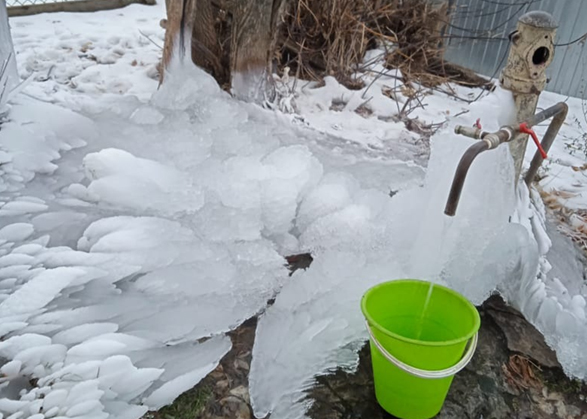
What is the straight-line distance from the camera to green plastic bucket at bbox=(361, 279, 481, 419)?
138 centimetres

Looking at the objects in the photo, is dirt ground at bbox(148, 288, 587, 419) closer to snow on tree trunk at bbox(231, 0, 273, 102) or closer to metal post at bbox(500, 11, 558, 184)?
metal post at bbox(500, 11, 558, 184)

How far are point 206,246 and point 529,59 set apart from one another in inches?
55.7

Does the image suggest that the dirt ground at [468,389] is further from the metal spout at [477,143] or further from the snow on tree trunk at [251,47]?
the snow on tree trunk at [251,47]

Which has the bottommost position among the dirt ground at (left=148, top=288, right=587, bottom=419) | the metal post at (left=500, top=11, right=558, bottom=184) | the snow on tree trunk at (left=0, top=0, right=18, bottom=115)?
the dirt ground at (left=148, top=288, right=587, bottom=419)

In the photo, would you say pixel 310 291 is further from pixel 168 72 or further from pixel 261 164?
pixel 168 72

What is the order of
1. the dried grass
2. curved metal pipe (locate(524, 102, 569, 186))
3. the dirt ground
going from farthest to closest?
the dried grass, curved metal pipe (locate(524, 102, 569, 186)), the dirt ground

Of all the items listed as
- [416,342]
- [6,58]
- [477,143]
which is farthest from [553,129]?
[6,58]

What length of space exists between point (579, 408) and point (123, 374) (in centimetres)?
142

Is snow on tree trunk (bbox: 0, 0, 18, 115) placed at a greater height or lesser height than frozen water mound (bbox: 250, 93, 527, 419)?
greater

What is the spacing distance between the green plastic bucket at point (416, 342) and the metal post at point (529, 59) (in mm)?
889

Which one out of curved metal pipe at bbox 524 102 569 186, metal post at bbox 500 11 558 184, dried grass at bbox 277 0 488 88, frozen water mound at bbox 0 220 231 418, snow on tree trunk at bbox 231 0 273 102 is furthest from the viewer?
dried grass at bbox 277 0 488 88

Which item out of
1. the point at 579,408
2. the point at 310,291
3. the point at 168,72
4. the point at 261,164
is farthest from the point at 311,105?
the point at 579,408

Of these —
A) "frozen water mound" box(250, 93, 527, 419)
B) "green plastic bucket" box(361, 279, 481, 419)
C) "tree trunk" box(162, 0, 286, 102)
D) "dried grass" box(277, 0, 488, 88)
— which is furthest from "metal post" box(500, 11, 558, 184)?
"dried grass" box(277, 0, 488, 88)

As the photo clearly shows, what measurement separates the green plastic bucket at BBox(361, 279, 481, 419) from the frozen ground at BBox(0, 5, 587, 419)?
0.58 feet
